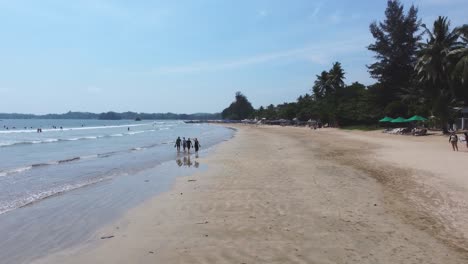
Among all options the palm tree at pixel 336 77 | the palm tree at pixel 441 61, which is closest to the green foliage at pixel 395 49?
the palm tree at pixel 441 61

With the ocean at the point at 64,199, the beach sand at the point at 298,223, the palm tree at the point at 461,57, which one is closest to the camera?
the beach sand at the point at 298,223

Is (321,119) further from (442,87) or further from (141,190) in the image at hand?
(141,190)

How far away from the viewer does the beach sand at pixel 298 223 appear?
7234mm

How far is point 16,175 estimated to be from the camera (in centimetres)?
2178

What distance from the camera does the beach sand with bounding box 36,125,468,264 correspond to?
723 cm

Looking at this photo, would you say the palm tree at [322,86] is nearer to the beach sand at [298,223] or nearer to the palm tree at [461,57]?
the palm tree at [461,57]

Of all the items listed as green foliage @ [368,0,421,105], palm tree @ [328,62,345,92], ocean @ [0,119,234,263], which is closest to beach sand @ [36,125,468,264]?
ocean @ [0,119,234,263]

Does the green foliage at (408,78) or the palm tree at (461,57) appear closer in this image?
the palm tree at (461,57)

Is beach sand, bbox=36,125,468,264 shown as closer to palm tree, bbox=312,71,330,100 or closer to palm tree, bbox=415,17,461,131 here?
palm tree, bbox=415,17,461,131

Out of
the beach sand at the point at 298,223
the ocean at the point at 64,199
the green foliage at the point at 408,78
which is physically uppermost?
the green foliage at the point at 408,78

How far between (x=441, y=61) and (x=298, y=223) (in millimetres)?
38714

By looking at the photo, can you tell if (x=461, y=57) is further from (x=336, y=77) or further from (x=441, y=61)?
(x=336, y=77)

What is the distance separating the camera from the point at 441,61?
4159 cm

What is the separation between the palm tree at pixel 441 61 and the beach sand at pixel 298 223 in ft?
90.1
